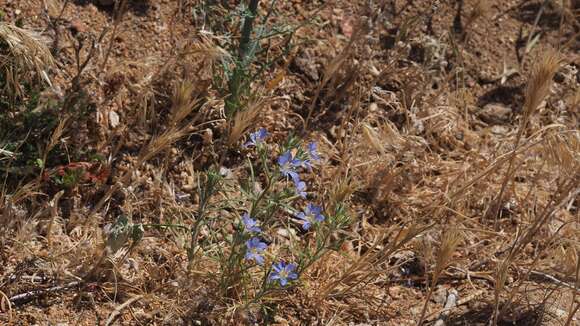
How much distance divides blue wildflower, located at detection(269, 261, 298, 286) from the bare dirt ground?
0.52 feet

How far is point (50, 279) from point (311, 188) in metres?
1.03

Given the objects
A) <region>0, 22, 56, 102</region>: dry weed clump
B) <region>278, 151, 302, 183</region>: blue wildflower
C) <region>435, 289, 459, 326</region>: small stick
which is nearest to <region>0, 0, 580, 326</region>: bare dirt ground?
<region>435, 289, 459, 326</region>: small stick

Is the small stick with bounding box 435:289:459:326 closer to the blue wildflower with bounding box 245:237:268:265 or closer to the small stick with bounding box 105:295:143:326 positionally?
the blue wildflower with bounding box 245:237:268:265

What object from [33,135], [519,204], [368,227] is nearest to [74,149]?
[33,135]

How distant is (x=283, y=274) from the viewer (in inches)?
102

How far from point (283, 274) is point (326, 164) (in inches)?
31.4

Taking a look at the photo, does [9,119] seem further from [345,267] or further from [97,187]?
[345,267]

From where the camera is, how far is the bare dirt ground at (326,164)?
8.86 ft

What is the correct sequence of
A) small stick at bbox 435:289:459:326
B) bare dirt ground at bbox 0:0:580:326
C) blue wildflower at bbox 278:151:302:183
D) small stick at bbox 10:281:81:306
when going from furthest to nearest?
small stick at bbox 435:289:459:326, bare dirt ground at bbox 0:0:580:326, small stick at bbox 10:281:81:306, blue wildflower at bbox 278:151:302:183

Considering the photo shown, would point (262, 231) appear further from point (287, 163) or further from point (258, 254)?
point (287, 163)

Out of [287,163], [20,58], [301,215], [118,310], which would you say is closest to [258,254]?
[301,215]

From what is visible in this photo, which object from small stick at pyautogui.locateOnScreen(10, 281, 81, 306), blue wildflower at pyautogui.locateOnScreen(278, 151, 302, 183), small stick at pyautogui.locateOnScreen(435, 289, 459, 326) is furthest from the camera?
small stick at pyautogui.locateOnScreen(435, 289, 459, 326)

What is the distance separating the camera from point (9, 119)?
287 cm

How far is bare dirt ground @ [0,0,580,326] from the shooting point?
8.86 ft
